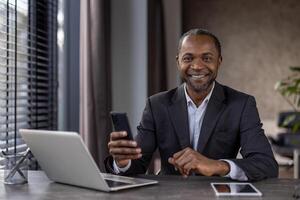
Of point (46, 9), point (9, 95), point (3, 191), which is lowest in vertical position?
point (3, 191)

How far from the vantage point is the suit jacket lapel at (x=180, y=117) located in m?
1.87

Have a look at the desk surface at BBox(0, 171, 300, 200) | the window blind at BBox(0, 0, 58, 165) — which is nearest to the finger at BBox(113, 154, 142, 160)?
the desk surface at BBox(0, 171, 300, 200)

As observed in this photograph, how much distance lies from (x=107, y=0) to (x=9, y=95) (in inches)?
45.6

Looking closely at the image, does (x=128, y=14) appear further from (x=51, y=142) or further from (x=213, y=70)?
(x=51, y=142)

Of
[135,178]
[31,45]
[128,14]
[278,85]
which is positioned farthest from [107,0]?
[278,85]

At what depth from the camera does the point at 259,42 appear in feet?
15.5

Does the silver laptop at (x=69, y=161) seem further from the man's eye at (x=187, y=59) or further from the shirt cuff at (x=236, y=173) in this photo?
the man's eye at (x=187, y=59)

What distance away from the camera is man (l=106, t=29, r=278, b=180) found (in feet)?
5.78

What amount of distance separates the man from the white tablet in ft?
0.92

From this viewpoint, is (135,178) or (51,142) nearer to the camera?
(51,142)

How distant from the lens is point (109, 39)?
10.3 ft

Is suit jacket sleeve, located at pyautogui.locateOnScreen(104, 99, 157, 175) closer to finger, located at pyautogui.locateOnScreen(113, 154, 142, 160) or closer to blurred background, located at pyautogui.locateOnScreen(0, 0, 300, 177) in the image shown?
finger, located at pyautogui.locateOnScreen(113, 154, 142, 160)

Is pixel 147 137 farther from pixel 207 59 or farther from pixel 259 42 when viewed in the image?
pixel 259 42

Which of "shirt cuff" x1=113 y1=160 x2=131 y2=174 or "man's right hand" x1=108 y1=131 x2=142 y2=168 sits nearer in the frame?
"man's right hand" x1=108 y1=131 x2=142 y2=168
